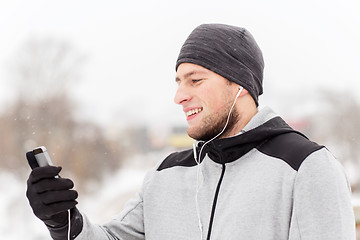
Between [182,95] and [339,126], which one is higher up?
[182,95]

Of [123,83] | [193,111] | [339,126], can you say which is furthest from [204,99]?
[123,83]

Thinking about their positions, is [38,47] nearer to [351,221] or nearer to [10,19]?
[10,19]

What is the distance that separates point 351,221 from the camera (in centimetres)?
86

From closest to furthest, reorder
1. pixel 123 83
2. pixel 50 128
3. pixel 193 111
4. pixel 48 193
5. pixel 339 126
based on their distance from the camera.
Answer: pixel 48 193, pixel 193 111, pixel 339 126, pixel 50 128, pixel 123 83

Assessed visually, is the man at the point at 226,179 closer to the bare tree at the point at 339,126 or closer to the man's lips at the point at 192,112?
the man's lips at the point at 192,112

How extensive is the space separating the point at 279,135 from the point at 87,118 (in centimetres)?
917

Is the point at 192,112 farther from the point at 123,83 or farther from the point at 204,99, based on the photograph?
the point at 123,83

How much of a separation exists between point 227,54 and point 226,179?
32 cm

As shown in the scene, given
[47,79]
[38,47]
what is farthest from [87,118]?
[38,47]

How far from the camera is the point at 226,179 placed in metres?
1.02

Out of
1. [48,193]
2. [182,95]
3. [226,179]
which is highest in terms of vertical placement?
[182,95]

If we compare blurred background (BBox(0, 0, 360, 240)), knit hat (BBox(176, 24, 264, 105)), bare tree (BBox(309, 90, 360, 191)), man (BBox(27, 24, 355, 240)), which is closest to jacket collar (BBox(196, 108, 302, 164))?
man (BBox(27, 24, 355, 240))

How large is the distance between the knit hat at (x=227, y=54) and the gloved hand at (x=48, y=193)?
43 centimetres

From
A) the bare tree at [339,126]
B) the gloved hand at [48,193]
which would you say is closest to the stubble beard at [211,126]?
the gloved hand at [48,193]
